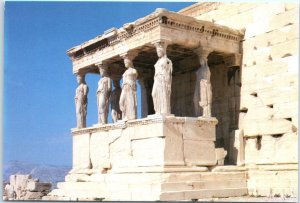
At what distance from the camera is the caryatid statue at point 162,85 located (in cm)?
1122

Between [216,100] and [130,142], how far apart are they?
2.60 m

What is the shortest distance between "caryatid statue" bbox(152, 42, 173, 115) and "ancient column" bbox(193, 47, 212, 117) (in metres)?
0.94

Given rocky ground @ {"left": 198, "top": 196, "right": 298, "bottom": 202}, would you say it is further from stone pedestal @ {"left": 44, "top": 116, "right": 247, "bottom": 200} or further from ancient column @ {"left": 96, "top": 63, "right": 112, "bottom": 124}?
ancient column @ {"left": 96, "top": 63, "right": 112, "bottom": 124}

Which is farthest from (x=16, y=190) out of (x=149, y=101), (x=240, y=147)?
(x=240, y=147)

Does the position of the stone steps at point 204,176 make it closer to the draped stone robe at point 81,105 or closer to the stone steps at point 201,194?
the stone steps at point 201,194

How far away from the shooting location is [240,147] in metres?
12.2

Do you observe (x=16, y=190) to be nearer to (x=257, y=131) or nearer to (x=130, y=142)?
(x=130, y=142)

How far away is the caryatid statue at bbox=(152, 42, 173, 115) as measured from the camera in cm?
1122

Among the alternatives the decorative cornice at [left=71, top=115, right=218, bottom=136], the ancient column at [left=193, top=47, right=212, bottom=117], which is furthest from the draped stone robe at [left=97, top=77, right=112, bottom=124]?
the ancient column at [left=193, top=47, right=212, bottom=117]

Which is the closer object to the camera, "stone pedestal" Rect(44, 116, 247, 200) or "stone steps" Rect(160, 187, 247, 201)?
"stone steps" Rect(160, 187, 247, 201)

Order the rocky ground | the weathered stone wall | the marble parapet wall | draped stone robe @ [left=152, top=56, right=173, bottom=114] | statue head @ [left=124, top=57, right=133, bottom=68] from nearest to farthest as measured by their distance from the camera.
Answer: the rocky ground < the marble parapet wall < draped stone robe @ [left=152, top=56, right=173, bottom=114] < the weathered stone wall < statue head @ [left=124, top=57, right=133, bottom=68]

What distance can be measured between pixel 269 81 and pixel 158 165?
3.02 meters

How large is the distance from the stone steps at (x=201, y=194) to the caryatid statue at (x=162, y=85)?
1622 millimetres

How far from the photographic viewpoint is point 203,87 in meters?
12.0
